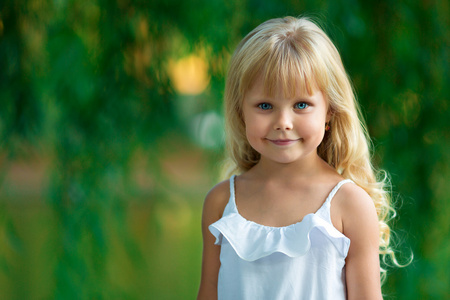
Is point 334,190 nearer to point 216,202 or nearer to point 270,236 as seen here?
point 270,236

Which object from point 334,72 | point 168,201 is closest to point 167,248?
point 168,201

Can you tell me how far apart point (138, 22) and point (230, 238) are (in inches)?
43.0

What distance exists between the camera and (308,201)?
4.39 ft

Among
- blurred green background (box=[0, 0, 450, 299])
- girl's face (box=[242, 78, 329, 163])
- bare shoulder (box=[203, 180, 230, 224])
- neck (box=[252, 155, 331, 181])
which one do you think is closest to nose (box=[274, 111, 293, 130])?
girl's face (box=[242, 78, 329, 163])

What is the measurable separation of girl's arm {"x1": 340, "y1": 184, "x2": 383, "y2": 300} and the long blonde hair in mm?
150

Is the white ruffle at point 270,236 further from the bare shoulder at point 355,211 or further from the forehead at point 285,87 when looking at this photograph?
the forehead at point 285,87

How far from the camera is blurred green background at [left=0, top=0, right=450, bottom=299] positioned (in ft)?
6.96

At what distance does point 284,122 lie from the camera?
128 centimetres

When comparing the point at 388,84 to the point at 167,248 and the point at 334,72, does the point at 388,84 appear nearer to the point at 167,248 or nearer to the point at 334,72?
the point at 334,72

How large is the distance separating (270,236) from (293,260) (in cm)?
7

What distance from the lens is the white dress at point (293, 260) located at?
128 cm

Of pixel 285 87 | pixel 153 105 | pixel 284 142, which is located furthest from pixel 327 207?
pixel 153 105

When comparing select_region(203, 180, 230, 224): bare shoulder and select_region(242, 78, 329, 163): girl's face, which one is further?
select_region(203, 180, 230, 224): bare shoulder

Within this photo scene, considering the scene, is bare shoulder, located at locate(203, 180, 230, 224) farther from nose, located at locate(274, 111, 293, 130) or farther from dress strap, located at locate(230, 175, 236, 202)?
nose, located at locate(274, 111, 293, 130)
